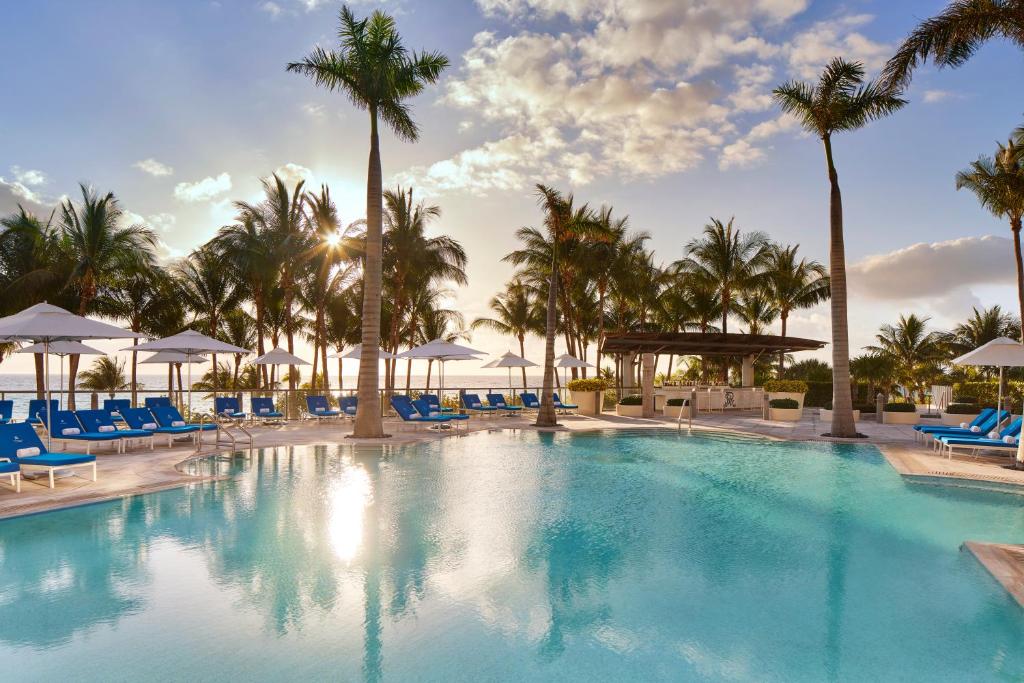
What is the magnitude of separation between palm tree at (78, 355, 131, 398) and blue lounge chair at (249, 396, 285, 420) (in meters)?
21.0

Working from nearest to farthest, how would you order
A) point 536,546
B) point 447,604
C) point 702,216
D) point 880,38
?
point 447,604 < point 536,546 < point 880,38 < point 702,216

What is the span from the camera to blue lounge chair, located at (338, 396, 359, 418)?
19.4m

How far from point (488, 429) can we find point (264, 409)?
7953 mm

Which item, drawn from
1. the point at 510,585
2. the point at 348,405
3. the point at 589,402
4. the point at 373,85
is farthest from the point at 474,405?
the point at 510,585

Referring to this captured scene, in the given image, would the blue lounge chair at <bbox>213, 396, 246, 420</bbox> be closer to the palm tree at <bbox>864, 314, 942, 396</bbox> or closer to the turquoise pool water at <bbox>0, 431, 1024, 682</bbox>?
the turquoise pool water at <bbox>0, 431, 1024, 682</bbox>

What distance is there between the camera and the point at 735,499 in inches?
353

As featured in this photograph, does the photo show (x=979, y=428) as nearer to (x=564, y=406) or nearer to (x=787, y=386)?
(x=787, y=386)

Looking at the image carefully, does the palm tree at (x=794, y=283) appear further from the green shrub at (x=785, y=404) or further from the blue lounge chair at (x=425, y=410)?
the blue lounge chair at (x=425, y=410)

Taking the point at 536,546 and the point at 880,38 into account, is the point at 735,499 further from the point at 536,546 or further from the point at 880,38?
the point at 880,38

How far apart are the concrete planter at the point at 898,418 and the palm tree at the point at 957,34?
46.1ft

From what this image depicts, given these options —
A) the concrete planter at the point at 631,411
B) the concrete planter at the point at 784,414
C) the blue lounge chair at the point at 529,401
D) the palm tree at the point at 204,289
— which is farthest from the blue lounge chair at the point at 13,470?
the palm tree at the point at 204,289

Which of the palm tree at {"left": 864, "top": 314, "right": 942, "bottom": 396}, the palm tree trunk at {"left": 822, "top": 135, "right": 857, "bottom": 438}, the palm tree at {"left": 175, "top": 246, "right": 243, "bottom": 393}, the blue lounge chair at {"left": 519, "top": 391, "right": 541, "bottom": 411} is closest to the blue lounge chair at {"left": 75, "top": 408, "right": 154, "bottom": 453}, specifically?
the blue lounge chair at {"left": 519, "top": 391, "right": 541, "bottom": 411}

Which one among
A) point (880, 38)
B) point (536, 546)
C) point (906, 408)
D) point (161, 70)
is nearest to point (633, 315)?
point (906, 408)

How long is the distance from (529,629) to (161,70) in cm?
1659
